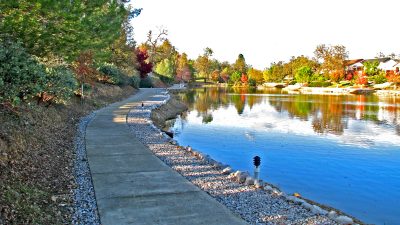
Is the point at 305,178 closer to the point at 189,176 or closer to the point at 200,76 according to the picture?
the point at 189,176

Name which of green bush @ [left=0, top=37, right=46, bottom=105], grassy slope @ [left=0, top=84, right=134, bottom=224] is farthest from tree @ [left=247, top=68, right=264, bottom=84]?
green bush @ [left=0, top=37, right=46, bottom=105]

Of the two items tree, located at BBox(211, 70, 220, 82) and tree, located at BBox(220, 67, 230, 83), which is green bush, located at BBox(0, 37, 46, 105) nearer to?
tree, located at BBox(211, 70, 220, 82)

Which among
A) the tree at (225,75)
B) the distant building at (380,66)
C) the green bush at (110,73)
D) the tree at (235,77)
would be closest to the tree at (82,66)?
the green bush at (110,73)

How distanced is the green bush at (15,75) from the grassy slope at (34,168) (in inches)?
34.7

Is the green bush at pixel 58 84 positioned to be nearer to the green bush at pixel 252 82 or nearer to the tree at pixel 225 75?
the green bush at pixel 252 82

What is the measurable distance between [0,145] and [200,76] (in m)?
110

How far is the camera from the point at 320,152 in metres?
15.6

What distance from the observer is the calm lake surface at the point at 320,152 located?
10141 mm

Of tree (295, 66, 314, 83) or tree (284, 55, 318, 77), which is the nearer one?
tree (295, 66, 314, 83)

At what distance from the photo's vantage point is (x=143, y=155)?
10609 mm

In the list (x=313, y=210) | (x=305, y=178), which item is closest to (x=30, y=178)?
(x=313, y=210)

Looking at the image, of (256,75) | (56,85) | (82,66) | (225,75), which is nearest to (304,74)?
(256,75)

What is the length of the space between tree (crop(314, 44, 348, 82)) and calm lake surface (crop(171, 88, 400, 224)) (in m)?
62.4

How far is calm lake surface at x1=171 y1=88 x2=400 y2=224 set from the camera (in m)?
10.1
